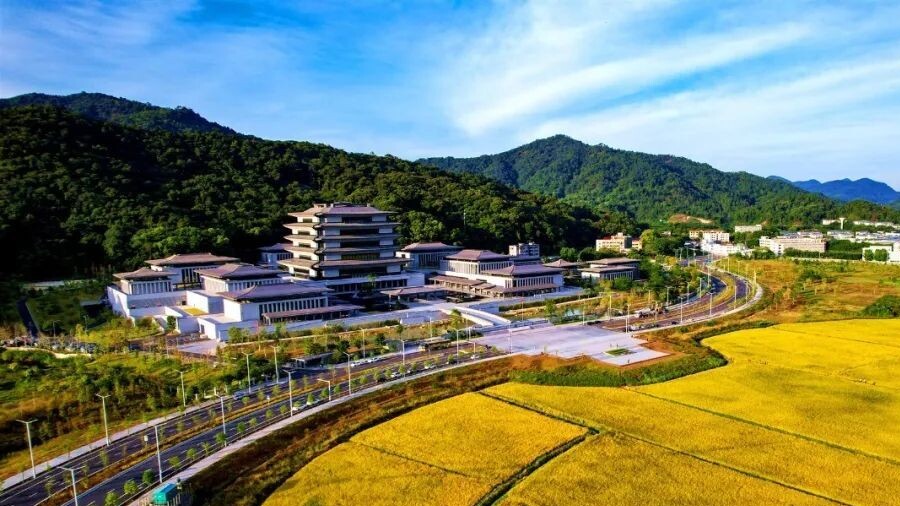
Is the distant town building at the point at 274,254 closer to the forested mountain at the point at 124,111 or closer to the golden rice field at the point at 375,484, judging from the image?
the golden rice field at the point at 375,484

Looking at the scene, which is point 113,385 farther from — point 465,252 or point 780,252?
point 780,252

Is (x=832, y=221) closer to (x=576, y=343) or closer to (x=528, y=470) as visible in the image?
(x=576, y=343)

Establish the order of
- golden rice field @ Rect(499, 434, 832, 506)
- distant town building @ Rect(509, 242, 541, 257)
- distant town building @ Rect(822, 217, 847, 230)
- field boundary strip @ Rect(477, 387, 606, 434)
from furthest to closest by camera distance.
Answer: distant town building @ Rect(822, 217, 847, 230)
distant town building @ Rect(509, 242, 541, 257)
field boundary strip @ Rect(477, 387, 606, 434)
golden rice field @ Rect(499, 434, 832, 506)

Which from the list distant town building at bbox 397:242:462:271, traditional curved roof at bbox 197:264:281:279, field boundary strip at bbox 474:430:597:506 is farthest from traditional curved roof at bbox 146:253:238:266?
field boundary strip at bbox 474:430:597:506

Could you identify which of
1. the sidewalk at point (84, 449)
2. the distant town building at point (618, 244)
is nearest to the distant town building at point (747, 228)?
the distant town building at point (618, 244)

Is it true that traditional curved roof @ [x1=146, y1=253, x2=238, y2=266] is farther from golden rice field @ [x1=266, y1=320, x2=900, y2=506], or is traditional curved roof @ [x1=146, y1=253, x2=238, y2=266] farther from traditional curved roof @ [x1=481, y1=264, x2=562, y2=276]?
golden rice field @ [x1=266, y1=320, x2=900, y2=506]

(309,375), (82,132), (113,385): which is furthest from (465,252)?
(82,132)

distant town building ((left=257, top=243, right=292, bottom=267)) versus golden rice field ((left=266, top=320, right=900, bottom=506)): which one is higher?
distant town building ((left=257, top=243, right=292, bottom=267))
